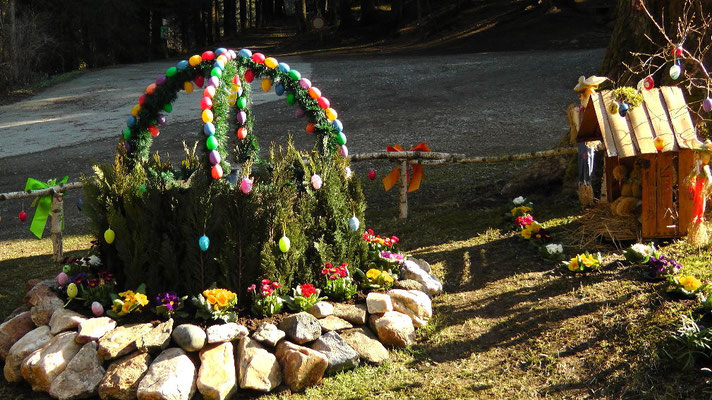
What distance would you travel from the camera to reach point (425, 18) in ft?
102

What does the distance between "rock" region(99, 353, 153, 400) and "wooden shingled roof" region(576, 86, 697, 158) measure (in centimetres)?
395

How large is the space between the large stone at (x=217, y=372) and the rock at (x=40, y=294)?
58.6 inches

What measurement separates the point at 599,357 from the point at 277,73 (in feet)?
10.7

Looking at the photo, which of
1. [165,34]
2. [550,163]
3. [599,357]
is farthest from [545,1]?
[599,357]

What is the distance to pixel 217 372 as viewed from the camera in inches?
184

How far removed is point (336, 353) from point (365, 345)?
10.8 inches

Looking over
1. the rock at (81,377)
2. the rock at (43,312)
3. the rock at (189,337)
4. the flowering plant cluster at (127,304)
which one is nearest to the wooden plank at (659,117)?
the rock at (189,337)

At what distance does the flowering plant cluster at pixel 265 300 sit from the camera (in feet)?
17.0

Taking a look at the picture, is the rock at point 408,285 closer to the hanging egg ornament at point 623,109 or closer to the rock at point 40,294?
the hanging egg ornament at point 623,109

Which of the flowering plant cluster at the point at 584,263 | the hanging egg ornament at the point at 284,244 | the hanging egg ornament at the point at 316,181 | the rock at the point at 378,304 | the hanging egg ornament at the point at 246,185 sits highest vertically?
the hanging egg ornament at the point at 246,185

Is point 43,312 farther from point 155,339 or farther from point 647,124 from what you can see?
point 647,124

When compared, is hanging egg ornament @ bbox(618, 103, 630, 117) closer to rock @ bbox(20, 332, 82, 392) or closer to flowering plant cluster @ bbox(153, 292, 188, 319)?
flowering plant cluster @ bbox(153, 292, 188, 319)

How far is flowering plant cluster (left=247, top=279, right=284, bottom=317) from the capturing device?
5.17 metres

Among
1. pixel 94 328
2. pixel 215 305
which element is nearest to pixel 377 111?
pixel 215 305
